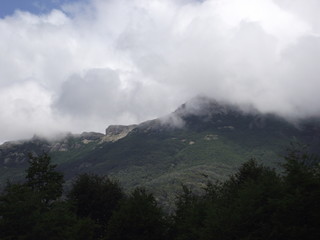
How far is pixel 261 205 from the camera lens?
34406 mm

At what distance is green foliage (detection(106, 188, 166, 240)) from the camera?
42.5 m

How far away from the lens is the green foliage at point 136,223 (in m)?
42.5

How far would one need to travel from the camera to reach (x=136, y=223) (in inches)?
1693

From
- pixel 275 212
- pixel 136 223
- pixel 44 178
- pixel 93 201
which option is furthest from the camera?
pixel 93 201

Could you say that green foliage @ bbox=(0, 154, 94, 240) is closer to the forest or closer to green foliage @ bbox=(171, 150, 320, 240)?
the forest

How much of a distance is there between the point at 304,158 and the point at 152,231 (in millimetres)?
19940

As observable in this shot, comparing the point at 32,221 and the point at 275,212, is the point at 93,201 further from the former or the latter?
the point at 275,212

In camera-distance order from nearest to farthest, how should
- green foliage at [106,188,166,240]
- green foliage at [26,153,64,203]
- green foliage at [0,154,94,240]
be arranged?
green foliage at [0,154,94,240]
green foliage at [106,188,166,240]
green foliage at [26,153,64,203]

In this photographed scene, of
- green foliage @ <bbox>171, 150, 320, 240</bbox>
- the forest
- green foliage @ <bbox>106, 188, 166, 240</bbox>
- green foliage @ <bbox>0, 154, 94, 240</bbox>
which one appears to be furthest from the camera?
green foliage @ <bbox>106, 188, 166, 240</bbox>

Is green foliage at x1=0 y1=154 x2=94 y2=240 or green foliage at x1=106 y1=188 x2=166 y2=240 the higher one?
green foliage at x1=0 y1=154 x2=94 y2=240

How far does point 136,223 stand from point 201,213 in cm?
824

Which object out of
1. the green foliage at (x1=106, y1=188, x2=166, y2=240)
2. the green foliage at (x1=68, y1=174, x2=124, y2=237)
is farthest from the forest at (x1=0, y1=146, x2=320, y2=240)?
the green foliage at (x1=68, y1=174, x2=124, y2=237)

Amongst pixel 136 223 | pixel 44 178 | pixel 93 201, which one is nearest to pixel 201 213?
pixel 136 223

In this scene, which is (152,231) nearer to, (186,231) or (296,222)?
(186,231)
